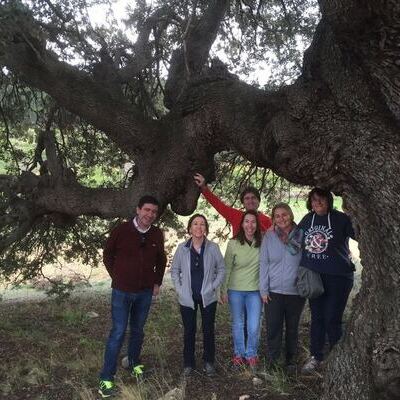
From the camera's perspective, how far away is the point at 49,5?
6.66 m

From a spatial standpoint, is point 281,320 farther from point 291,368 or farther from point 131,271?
point 131,271

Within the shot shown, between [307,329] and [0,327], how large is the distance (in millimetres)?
5356

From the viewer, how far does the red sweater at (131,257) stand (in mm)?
5258

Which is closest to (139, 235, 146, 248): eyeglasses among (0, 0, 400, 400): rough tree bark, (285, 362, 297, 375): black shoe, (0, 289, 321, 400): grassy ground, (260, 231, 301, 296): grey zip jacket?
(0, 0, 400, 400): rough tree bark

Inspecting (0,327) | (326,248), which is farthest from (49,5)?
(0,327)

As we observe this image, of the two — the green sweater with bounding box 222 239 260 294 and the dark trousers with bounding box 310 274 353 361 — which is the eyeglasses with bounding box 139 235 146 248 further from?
the dark trousers with bounding box 310 274 353 361

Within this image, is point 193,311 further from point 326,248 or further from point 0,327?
point 0,327

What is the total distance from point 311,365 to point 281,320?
1.79 feet

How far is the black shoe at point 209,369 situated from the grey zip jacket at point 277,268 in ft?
3.10

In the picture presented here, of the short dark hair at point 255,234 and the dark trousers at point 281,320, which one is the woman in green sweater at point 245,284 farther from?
the dark trousers at point 281,320

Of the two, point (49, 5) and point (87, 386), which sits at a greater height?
point (49, 5)

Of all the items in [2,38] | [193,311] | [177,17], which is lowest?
[193,311]

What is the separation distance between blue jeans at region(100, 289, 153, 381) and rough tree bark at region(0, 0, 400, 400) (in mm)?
1328

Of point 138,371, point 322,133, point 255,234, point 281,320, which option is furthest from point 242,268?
point 322,133
